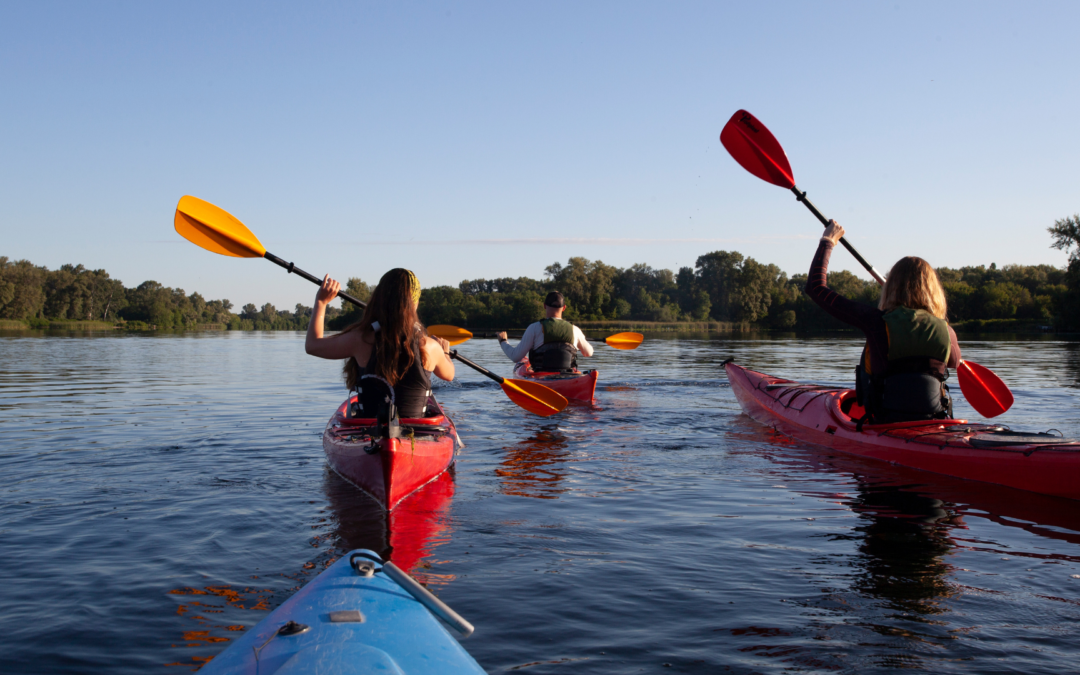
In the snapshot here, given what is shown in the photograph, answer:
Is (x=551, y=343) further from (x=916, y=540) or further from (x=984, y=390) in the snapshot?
(x=916, y=540)

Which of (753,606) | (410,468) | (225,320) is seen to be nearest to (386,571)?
(753,606)

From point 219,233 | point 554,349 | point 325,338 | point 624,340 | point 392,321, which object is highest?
point 219,233

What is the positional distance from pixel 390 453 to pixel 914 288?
4332 millimetres

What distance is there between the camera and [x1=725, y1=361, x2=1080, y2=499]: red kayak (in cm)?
472

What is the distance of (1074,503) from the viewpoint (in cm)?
463

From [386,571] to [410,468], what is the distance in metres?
2.10

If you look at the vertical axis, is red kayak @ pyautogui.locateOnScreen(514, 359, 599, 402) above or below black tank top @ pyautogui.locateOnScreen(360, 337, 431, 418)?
below

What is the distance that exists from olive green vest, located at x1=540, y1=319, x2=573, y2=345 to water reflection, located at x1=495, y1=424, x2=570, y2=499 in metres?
2.71

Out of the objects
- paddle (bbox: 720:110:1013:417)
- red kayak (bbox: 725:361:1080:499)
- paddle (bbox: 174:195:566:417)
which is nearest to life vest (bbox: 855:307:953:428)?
red kayak (bbox: 725:361:1080:499)

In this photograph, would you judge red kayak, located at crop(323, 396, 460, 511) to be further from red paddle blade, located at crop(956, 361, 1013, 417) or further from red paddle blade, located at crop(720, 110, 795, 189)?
red paddle blade, located at crop(956, 361, 1013, 417)

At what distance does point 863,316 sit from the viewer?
218 inches

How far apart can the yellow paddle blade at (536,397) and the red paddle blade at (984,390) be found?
12.8 feet

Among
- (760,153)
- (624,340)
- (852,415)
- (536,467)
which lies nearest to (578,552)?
(536,467)

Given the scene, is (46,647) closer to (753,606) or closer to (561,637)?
(561,637)
